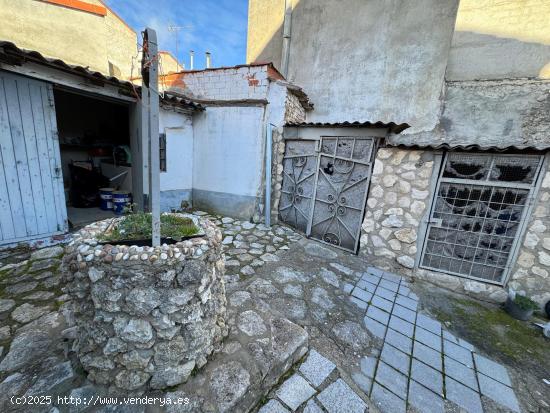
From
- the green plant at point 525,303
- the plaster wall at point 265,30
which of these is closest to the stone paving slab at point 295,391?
the green plant at point 525,303

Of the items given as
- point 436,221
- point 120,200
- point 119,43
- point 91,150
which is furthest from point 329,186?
point 119,43

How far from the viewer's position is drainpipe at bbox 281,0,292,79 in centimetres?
694

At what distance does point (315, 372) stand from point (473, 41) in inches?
302

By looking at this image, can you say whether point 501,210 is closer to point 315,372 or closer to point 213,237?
point 315,372

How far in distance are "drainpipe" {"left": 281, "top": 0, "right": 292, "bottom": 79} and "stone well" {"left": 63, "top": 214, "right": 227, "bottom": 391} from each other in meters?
7.44

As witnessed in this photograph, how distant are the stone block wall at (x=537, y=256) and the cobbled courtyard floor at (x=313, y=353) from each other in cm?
103

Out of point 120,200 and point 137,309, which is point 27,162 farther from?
point 137,309

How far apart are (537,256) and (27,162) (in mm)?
7919

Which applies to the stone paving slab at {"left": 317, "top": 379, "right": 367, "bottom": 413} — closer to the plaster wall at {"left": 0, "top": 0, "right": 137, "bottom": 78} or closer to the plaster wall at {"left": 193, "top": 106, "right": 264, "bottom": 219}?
the plaster wall at {"left": 193, "top": 106, "right": 264, "bottom": 219}

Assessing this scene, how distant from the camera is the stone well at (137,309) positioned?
1502 mm

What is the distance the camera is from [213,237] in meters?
1.91

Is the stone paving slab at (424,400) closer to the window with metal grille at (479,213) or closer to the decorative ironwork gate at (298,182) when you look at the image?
the window with metal grille at (479,213)

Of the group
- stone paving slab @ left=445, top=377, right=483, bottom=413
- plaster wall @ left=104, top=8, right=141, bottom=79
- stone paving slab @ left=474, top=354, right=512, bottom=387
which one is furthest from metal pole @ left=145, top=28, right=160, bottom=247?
plaster wall @ left=104, top=8, right=141, bottom=79

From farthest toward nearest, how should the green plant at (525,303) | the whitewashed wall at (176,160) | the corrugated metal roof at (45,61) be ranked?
1. the whitewashed wall at (176,160)
2. the green plant at (525,303)
3. the corrugated metal roof at (45,61)
